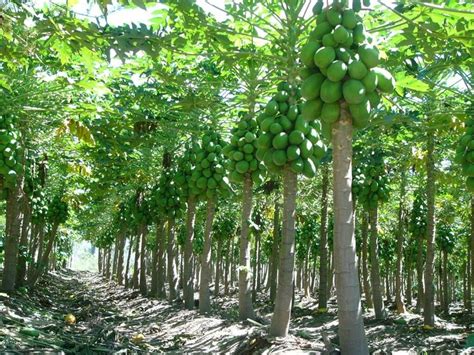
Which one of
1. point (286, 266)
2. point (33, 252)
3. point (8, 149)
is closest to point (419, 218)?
point (286, 266)

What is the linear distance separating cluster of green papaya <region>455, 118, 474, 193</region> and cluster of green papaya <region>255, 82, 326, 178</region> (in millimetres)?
2267

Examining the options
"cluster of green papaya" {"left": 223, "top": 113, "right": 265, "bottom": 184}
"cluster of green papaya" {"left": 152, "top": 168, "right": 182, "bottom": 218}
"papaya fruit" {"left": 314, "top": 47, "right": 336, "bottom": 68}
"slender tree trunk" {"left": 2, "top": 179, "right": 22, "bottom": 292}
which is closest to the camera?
"papaya fruit" {"left": 314, "top": 47, "right": 336, "bottom": 68}

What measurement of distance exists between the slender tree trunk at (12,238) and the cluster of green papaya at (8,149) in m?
1.59

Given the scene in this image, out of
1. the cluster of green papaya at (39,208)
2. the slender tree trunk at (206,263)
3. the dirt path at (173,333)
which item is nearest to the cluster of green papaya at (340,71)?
the dirt path at (173,333)

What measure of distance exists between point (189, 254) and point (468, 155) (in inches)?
291

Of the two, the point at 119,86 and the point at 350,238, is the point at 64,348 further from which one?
the point at 119,86

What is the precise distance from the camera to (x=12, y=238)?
11.8 meters

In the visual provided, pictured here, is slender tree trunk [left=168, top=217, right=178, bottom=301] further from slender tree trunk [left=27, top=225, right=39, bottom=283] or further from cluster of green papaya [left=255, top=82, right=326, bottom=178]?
cluster of green papaya [left=255, top=82, right=326, bottom=178]

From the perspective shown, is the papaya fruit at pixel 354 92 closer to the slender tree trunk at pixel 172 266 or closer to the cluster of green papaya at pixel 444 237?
the slender tree trunk at pixel 172 266

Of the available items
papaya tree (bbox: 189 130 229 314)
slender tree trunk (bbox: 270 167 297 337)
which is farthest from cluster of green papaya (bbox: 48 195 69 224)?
slender tree trunk (bbox: 270 167 297 337)

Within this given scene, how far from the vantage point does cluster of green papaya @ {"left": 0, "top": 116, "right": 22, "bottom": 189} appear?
1026 centimetres

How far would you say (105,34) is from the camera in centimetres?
578

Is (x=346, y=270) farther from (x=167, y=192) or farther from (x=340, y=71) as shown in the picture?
(x=167, y=192)

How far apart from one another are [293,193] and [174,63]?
16.3 feet
